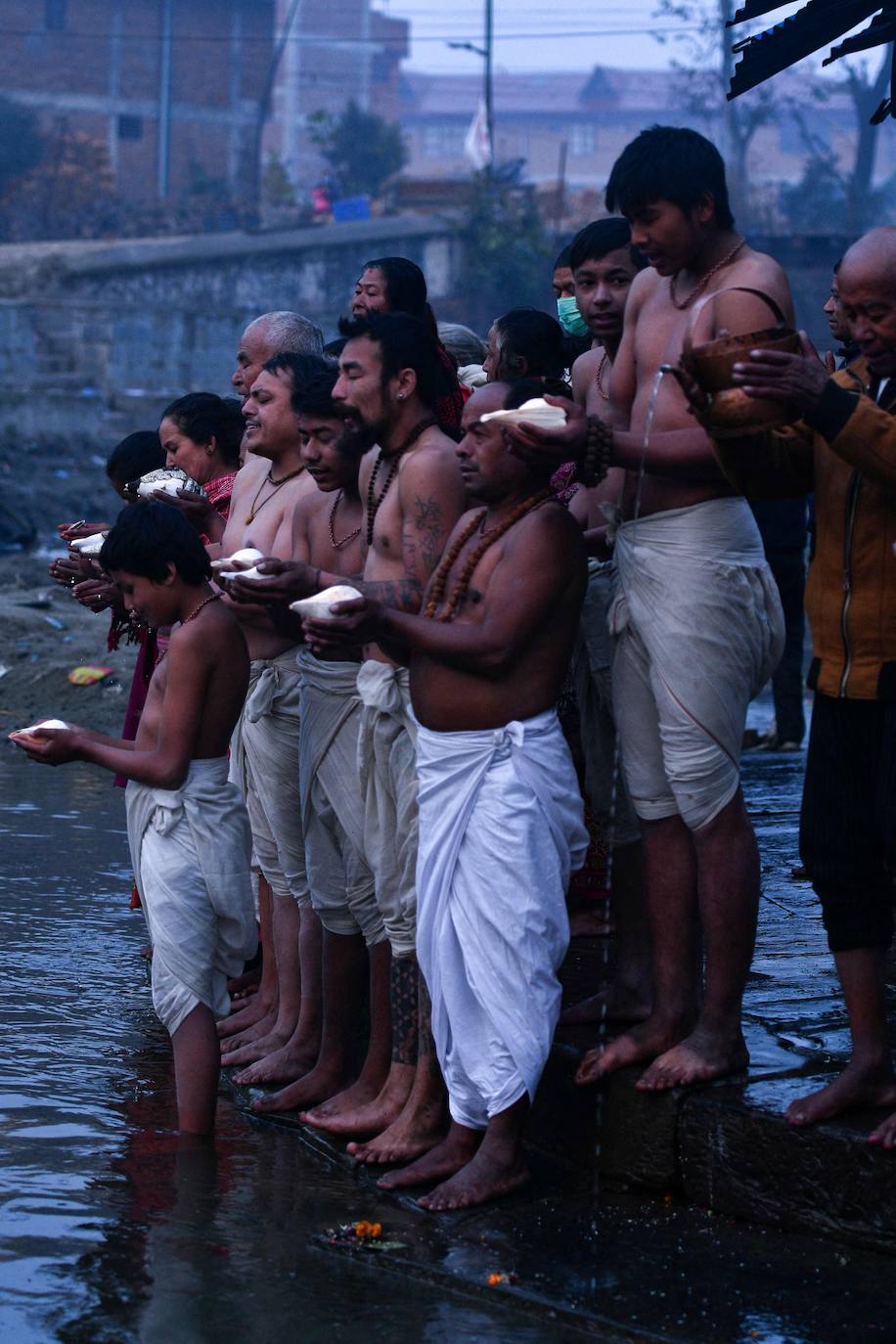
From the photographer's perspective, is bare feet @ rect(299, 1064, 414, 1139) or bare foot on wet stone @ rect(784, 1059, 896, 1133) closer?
bare foot on wet stone @ rect(784, 1059, 896, 1133)

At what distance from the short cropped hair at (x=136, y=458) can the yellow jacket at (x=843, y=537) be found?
9.65 ft

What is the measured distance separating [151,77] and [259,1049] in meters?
40.2

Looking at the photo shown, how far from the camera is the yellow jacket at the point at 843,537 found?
3.81 m

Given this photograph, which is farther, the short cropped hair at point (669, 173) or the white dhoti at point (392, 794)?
the white dhoti at point (392, 794)

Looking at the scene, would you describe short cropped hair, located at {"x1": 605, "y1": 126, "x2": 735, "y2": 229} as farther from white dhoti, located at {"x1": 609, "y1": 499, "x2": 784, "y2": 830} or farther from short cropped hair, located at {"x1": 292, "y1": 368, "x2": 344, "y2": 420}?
short cropped hair, located at {"x1": 292, "y1": 368, "x2": 344, "y2": 420}

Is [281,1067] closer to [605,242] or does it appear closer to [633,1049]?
[633,1049]

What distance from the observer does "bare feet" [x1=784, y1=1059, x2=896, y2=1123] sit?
12.7ft

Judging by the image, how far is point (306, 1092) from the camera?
4910 millimetres

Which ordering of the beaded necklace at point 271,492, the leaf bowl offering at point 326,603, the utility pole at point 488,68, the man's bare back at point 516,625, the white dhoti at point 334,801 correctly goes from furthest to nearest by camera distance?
the utility pole at point 488,68 → the beaded necklace at point 271,492 → the white dhoti at point 334,801 → the man's bare back at point 516,625 → the leaf bowl offering at point 326,603

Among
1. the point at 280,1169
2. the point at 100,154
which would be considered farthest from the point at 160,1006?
the point at 100,154

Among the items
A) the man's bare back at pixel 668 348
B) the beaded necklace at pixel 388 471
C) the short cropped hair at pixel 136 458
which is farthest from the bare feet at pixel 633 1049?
the short cropped hair at pixel 136 458

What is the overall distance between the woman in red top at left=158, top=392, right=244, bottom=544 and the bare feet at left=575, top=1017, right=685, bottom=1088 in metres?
2.55

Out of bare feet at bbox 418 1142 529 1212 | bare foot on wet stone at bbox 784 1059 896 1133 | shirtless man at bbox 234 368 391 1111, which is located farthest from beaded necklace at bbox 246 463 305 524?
bare foot on wet stone at bbox 784 1059 896 1133

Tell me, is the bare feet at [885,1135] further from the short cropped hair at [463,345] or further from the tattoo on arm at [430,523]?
the short cropped hair at [463,345]
